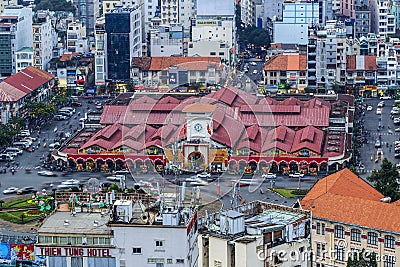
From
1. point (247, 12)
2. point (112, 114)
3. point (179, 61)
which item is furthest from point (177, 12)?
point (112, 114)

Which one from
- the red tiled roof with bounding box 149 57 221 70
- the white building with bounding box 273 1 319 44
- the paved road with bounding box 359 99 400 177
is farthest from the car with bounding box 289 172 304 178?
the white building with bounding box 273 1 319 44

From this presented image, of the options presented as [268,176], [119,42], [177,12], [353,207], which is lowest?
[268,176]

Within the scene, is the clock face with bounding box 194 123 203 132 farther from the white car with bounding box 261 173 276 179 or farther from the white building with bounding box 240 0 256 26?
the white building with bounding box 240 0 256 26

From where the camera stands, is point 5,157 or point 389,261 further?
point 5,157

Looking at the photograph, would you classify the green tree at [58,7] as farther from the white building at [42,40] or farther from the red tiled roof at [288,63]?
the red tiled roof at [288,63]

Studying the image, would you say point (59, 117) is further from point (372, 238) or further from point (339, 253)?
point (372, 238)
